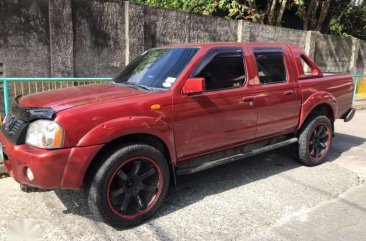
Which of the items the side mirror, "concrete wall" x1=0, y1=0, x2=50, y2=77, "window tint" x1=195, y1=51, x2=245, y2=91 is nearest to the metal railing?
"concrete wall" x1=0, y1=0, x2=50, y2=77

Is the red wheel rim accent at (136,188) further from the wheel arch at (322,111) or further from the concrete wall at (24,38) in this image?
the concrete wall at (24,38)

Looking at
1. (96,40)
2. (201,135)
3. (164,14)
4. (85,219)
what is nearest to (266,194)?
(201,135)

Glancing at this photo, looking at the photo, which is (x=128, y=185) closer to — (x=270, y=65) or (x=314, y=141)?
(x=270, y=65)

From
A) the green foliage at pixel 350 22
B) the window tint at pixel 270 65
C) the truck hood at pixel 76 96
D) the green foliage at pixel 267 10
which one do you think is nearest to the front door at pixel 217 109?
the window tint at pixel 270 65

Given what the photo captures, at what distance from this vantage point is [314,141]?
5863 millimetres

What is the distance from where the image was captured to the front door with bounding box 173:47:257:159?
417 cm

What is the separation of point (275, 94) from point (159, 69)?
1615 millimetres

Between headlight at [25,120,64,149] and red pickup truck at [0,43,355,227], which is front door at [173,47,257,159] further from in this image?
headlight at [25,120,64,149]

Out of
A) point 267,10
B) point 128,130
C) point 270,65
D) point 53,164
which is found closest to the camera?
point 53,164

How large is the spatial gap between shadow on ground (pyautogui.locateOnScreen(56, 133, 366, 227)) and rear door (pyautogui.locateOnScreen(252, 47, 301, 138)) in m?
0.63

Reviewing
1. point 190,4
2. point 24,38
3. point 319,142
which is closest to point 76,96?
point 319,142

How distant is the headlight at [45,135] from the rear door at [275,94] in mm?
2483

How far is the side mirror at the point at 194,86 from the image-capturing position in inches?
159

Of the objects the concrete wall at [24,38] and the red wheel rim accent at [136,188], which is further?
the concrete wall at [24,38]
